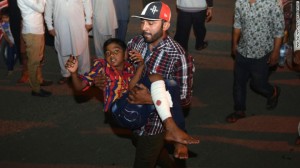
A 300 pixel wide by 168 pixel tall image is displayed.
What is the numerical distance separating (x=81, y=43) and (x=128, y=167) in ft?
10.0

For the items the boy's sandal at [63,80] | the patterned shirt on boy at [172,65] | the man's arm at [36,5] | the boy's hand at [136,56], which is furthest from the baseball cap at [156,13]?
the boy's sandal at [63,80]

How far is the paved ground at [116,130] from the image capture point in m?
5.77

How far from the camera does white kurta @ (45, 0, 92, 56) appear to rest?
7.57m

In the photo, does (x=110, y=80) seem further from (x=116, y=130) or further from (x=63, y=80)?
(x=63, y=80)

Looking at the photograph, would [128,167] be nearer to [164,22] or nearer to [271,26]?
[164,22]

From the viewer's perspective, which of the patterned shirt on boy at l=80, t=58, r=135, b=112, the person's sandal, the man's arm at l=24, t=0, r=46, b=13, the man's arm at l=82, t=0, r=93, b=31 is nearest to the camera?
the patterned shirt on boy at l=80, t=58, r=135, b=112

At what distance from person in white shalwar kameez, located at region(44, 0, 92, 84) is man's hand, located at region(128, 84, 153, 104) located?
4.13 meters

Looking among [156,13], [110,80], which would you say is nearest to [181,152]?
[110,80]

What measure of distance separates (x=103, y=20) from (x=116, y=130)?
259 centimetres

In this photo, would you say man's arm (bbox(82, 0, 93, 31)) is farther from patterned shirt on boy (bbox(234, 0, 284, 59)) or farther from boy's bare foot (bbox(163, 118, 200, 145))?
boy's bare foot (bbox(163, 118, 200, 145))

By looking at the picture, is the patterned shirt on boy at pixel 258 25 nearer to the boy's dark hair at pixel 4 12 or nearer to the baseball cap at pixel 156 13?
the baseball cap at pixel 156 13

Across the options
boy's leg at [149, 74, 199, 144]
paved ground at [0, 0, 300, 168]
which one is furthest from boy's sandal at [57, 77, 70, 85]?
boy's leg at [149, 74, 199, 144]

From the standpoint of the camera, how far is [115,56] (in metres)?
4.41

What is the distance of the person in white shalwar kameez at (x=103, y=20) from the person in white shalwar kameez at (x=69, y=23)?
1.80 feet
